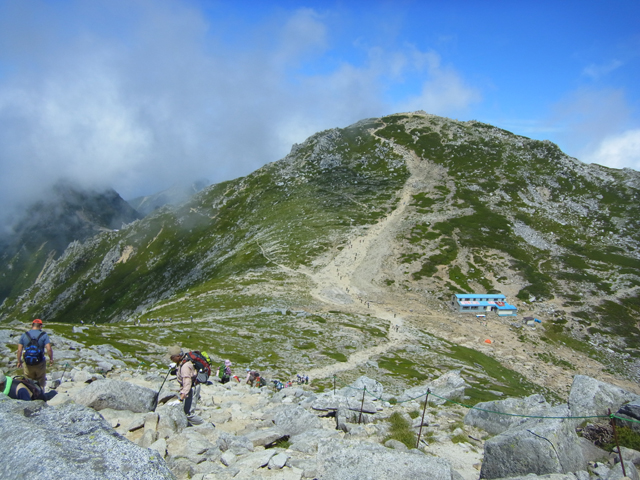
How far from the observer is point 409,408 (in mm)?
19297

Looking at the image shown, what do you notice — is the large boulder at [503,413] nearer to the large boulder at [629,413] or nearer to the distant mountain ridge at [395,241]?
the large boulder at [629,413]

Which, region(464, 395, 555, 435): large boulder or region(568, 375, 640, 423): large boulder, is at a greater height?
region(568, 375, 640, 423): large boulder

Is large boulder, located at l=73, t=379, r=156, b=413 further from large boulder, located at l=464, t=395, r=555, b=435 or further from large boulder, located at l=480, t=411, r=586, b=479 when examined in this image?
large boulder, located at l=464, t=395, r=555, b=435

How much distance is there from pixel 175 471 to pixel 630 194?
580ft

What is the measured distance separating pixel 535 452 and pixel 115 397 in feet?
48.3

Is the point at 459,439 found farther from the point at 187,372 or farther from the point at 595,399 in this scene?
the point at 187,372

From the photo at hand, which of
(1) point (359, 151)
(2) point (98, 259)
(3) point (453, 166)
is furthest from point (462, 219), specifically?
(2) point (98, 259)

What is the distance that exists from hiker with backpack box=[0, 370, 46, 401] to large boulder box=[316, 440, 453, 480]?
348 inches

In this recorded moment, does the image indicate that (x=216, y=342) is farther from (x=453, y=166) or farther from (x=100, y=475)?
(x=453, y=166)

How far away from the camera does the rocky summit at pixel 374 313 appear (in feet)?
39.3

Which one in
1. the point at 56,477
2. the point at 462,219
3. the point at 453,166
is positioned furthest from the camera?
the point at 453,166

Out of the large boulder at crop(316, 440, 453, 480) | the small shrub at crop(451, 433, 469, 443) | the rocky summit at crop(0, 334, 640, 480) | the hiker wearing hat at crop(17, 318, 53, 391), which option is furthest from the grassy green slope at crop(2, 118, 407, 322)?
the large boulder at crop(316, 440, 453, 480)

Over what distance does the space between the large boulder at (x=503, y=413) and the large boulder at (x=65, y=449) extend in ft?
45.7

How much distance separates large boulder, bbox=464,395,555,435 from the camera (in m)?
15.5
